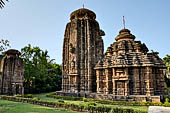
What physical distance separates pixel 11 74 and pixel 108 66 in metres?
16.0

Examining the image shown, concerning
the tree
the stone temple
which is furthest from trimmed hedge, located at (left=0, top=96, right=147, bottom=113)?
the tree

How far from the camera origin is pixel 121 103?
1385 centimetres

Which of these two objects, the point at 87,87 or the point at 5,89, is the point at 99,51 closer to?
the point at 87,87

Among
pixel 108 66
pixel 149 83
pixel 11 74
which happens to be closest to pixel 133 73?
pixel 149 83

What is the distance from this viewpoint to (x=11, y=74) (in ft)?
68.5

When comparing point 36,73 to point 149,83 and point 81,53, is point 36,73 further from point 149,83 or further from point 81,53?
point 149,83

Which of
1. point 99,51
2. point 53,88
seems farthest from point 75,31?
point 53,88

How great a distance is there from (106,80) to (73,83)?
5.84 m

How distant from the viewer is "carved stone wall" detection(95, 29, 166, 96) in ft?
51.8

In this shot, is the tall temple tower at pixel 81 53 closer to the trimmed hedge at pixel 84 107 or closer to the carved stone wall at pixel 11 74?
the carved stone wall at pixel 11 74

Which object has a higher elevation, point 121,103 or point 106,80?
point 106,80

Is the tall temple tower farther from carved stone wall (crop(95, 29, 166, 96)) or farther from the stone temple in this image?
carved stone wall (crop(95, 29, 166, 96))

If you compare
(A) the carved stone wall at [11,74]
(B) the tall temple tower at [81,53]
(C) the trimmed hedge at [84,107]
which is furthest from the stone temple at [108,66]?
(A) the carved stone wall at [11,74]

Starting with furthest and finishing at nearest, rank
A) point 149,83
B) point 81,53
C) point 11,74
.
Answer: point 81,53 < point 11,74 < point 149,83
